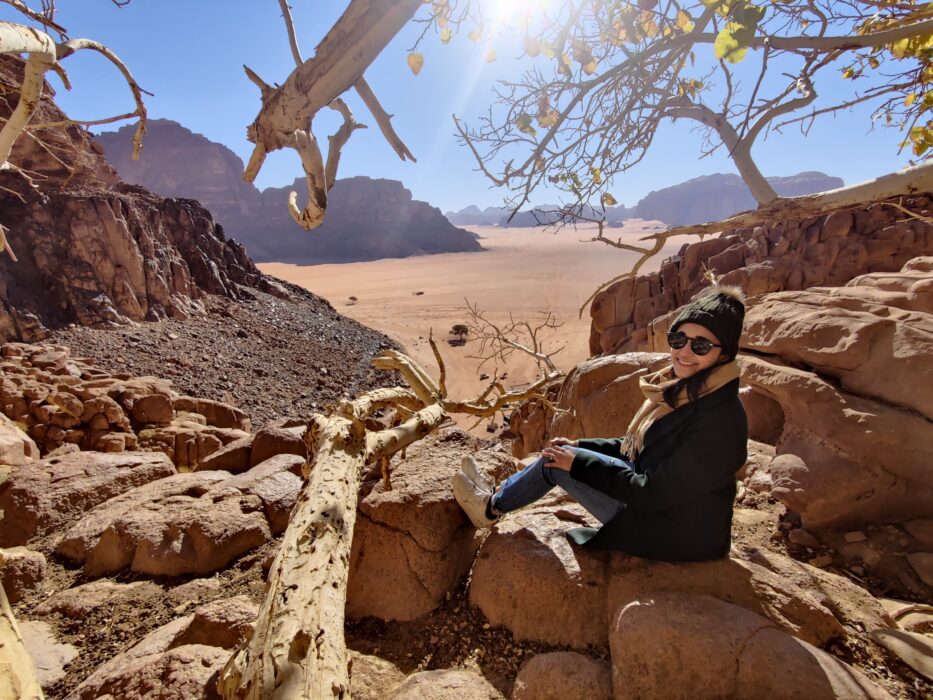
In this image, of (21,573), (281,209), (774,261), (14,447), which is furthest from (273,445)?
(281,209)

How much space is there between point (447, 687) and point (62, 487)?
158 inches

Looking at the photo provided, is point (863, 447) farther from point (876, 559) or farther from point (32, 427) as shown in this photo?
point (32, 427)

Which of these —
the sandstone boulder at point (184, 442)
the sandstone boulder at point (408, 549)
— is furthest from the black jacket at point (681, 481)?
the sandstone boulder at point (184, 442)

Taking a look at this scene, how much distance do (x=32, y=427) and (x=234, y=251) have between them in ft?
47.9

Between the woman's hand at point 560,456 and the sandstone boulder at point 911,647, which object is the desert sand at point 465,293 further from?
the sandstone boulder at point 911,647

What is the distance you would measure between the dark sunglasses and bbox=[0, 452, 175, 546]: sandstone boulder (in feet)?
15.6

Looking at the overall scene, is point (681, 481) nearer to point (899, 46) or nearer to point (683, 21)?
point (899, 46)

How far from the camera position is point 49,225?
38.5ft

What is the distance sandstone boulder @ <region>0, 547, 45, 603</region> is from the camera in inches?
109

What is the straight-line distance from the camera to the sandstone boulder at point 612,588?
1.81 meters

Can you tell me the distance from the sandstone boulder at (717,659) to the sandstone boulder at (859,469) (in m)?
1.62

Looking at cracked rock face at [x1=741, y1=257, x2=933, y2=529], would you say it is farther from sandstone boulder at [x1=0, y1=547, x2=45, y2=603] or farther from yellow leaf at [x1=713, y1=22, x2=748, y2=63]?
sandstone boulder at [x1=0, y1=547, x2=45, y2=603]

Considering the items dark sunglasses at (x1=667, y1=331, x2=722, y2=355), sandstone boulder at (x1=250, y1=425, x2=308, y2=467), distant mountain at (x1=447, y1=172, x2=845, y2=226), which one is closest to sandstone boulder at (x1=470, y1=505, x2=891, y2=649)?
dark sunglasses at (x1=667, y1=331, x2=722, y2=355)

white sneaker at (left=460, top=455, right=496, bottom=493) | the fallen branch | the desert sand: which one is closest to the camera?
the fallen branch
